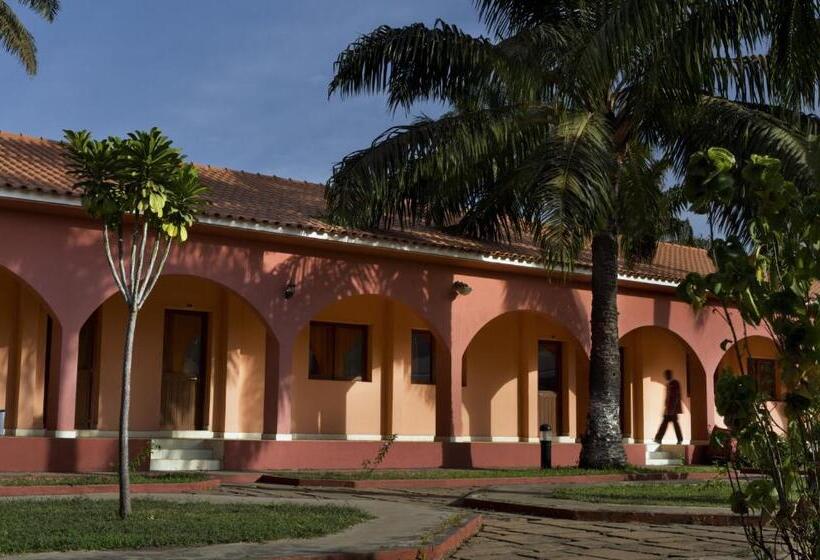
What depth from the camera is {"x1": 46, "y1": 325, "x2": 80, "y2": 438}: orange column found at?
14.6m

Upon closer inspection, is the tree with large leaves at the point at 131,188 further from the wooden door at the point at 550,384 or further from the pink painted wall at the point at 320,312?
the wooden door at the point at 550,384

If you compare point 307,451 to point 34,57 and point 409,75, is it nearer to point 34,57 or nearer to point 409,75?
point 409,75

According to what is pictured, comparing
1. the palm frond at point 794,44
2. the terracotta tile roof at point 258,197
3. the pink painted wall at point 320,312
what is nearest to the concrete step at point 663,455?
the pink painted wall at point 320,312

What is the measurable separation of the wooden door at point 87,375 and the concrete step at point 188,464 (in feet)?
5.93

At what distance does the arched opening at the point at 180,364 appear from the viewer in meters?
17.2

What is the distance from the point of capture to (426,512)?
33.9ft

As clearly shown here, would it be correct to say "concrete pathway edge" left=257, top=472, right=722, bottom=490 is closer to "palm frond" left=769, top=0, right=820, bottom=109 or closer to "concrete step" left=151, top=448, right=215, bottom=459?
"concrete step" left=151, top=448, right=215, bottom=459

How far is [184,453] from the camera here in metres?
16.3

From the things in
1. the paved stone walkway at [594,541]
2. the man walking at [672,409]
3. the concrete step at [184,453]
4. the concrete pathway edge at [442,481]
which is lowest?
the paved stone walkway at [594,541]

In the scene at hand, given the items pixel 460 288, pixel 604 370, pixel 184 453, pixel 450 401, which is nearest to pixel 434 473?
pixel 450 401

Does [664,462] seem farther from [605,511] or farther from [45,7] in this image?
[45,7]

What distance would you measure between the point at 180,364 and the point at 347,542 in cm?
1088

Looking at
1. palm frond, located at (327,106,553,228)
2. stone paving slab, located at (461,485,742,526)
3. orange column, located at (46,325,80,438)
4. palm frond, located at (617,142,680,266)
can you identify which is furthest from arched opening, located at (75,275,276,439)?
stone paving slab, located at (461,485,742,526)

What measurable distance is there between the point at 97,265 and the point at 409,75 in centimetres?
531
